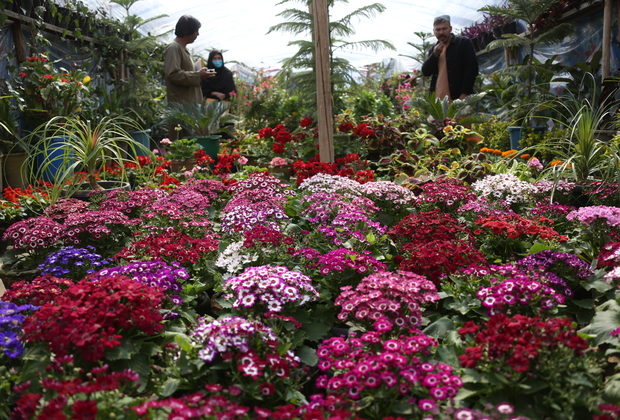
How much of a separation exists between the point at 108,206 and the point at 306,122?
9.85ft

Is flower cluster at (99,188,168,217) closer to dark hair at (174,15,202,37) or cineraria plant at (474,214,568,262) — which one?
cineraria plant at (474,214,568,262)

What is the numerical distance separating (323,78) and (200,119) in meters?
2.54

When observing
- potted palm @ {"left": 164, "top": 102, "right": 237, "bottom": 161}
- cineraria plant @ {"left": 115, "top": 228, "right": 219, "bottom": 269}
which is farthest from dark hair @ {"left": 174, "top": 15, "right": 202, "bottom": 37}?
cineraria plant @ {"left": 115, "top": 228, "right": 219, "bottom": 269}

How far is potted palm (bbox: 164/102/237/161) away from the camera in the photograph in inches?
244

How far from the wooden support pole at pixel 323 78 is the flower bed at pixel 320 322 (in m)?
1.43

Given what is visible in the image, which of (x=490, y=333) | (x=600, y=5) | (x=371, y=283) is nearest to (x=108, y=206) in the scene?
(x=371, y=283)

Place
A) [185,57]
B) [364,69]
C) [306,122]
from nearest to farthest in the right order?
[306,122], [185,57], [364,69]

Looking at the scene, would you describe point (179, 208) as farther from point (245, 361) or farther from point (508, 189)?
point (508, 189)

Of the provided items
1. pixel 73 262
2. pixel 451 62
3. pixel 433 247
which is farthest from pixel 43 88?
pixel 433 247

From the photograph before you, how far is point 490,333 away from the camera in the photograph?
1.50 metres

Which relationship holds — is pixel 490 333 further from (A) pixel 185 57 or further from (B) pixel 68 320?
(A) pixel 185 57

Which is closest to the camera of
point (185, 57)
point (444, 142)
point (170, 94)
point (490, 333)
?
point (490, 333)

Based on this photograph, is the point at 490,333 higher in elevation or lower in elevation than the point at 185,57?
lower

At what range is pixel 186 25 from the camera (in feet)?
→ 20.3
